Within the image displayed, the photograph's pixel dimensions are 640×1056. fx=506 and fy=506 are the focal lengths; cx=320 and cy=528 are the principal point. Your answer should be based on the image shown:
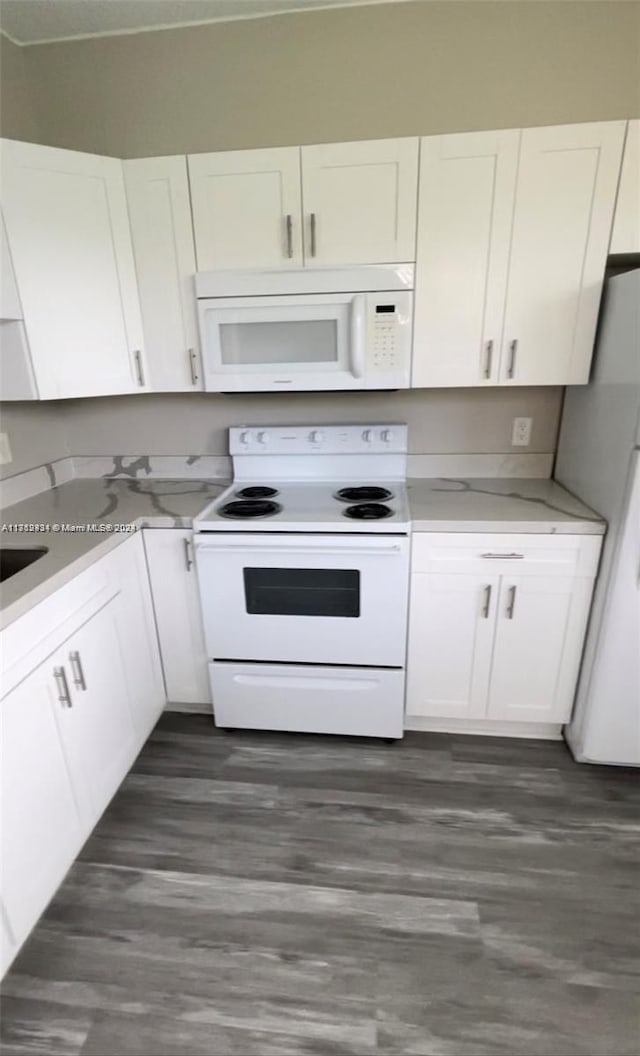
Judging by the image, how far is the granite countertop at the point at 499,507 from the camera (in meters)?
1.73

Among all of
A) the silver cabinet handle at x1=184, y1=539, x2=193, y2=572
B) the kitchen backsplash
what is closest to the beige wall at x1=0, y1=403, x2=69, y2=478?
the kitchen backsplash

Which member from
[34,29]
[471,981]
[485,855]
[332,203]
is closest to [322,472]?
[332,203]

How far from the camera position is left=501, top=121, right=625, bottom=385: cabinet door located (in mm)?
1625

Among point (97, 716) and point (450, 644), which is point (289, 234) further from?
point (97, 716)

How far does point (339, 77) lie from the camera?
183 cm

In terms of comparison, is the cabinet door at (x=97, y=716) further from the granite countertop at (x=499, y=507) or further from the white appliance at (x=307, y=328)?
the granite countertop at (x=499, y=507)

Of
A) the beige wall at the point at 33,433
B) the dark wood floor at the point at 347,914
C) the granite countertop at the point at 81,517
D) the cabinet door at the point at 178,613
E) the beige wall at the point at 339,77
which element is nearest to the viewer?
the dark wood floor at the point at 347,914

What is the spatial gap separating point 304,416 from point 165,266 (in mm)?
802

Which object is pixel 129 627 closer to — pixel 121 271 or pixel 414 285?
pixel 121 271

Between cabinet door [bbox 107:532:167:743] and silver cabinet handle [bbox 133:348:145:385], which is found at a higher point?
silver cabinet handle [bbox 133:348:145:385]

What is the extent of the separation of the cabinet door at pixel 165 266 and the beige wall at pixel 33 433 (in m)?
0.60

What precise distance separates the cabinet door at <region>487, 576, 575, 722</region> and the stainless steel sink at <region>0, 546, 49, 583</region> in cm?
159

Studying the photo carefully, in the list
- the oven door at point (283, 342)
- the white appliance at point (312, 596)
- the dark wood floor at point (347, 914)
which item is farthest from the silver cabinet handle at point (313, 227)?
the dark wood floor at point (347, 914)

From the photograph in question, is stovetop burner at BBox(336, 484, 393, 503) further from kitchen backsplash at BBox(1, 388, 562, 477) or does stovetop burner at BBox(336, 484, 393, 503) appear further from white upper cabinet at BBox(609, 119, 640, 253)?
white upper cabinet at BBox(609, 119, 640, 253)
